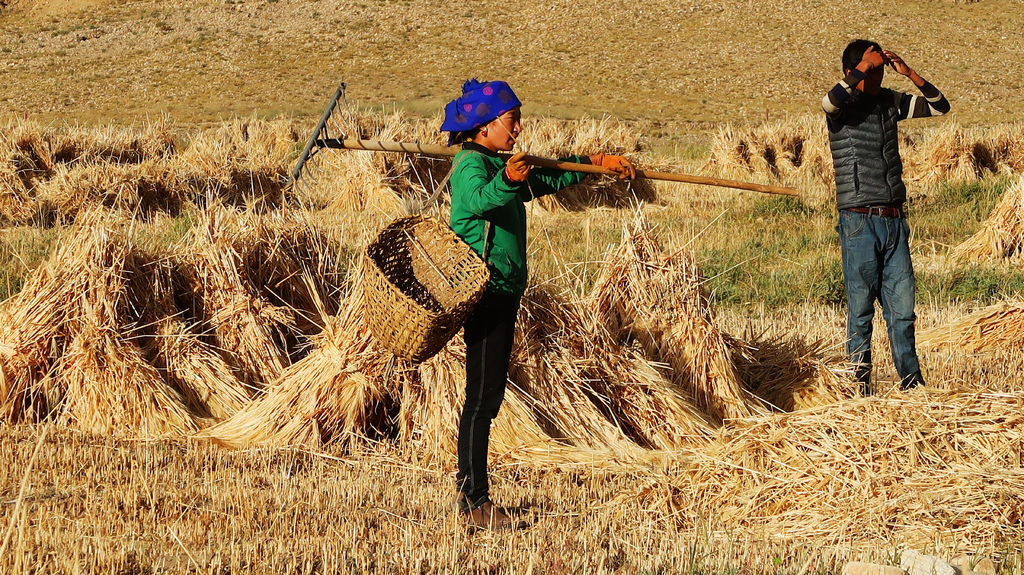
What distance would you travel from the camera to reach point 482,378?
4359mm

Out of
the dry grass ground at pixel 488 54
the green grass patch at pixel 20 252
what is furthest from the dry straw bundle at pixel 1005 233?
the dry grass ground at pixel 488 54

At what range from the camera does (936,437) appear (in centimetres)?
466

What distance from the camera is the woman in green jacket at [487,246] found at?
4.24m

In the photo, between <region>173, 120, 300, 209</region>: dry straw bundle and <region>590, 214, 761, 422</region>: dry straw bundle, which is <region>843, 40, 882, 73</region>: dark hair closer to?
<region>590, 214, 761, 422</region>: dry straw bundle

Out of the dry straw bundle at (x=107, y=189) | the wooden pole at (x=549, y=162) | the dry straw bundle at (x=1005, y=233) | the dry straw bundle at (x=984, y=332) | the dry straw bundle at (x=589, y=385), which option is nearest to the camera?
the wooden pole at (x=549, y=162)

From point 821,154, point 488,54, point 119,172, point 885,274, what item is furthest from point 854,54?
point 488,54

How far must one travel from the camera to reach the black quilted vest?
6012 millimetres

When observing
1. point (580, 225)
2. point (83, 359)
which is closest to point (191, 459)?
point (83, 359)

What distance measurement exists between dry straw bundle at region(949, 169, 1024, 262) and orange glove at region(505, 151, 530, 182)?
828 cm

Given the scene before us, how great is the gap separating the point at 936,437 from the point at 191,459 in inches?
139

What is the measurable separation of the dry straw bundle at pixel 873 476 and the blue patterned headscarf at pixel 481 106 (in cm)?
177

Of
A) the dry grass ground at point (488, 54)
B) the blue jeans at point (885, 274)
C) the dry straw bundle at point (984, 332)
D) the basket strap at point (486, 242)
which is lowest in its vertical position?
the dry straw bundle at point (984, 332)

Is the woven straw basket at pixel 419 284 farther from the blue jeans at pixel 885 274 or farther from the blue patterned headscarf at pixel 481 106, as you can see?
the blue jeans at pixel 885 274

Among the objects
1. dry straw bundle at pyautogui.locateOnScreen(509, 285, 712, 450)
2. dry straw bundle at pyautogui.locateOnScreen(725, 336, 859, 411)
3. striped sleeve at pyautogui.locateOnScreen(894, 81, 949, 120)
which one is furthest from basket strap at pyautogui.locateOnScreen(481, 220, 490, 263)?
striped sleeve at pyautogui.locateOnScreen(894, 81, 949, 120)
